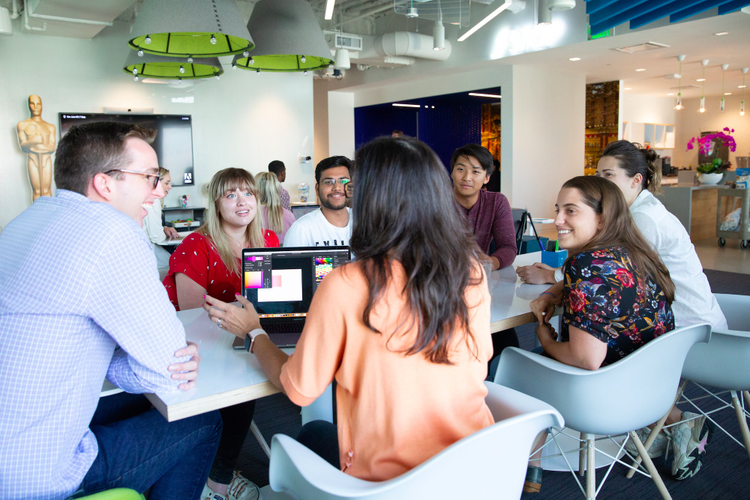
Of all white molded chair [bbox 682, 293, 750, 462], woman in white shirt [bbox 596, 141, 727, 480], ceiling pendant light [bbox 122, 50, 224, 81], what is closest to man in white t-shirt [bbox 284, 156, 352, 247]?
woman in white shirt [bbox 596, 141, 727, 480]

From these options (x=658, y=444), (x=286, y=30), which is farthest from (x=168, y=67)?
(x=658, y=444)

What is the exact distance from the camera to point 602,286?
172 cm

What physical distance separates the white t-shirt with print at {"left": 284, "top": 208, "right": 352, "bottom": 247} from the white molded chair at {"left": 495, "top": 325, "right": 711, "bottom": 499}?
1.21m

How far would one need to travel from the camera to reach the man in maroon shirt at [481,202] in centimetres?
320

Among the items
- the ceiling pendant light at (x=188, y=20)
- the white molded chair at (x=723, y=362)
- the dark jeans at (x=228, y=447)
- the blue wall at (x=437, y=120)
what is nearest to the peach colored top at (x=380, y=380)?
the dark jeans at (x=228, y=447)

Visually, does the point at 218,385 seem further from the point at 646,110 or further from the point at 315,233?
the point at 646,110

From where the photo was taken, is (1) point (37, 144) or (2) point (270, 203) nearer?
(2) point (270, 203)

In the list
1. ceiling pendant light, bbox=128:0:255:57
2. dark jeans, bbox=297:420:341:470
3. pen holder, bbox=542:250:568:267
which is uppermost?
ceiling pendant light, bbox=128:0:255:57

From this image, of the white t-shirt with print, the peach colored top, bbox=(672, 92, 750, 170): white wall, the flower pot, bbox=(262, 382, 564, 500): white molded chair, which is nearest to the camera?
bbox=(262, 382, 564, 500): white molded chair

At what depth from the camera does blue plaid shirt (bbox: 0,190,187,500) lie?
117 centimetres

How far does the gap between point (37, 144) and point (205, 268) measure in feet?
19.1

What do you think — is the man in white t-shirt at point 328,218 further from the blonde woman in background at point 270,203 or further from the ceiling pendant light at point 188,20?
the blonde woman in background at point 270,203

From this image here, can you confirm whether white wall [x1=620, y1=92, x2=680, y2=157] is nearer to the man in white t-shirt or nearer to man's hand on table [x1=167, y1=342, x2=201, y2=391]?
the man in white t-shirt

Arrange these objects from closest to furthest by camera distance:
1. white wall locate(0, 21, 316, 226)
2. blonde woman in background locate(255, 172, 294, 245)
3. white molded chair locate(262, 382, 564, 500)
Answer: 1. white molded chair locate(262, 382, 564, 500)
2. blonde woman in background locate(255, 172, 294, 245)
3. white wall locate(0, 21, 316, 226)
